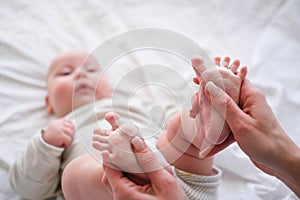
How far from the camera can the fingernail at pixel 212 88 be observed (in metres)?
0.64

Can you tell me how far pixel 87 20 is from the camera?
1.28m

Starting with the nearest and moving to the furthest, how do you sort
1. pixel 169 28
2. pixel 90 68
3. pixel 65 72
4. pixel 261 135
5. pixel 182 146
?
pixel 261 135, pixel 182 146, pixel 90 68, pixel 65 72, pixel 169 28

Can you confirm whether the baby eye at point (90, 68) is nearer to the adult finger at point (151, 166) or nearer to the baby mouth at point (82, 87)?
the baby mouth at point (82, 87)

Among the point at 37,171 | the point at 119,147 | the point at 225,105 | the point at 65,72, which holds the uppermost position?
the point at 225,105

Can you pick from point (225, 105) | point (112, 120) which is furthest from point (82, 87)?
point (225, 105)

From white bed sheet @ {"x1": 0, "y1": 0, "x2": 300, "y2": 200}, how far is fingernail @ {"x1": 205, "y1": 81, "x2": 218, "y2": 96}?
0.18 meters

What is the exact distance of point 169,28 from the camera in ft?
4.02

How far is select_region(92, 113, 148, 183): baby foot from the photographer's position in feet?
2.10

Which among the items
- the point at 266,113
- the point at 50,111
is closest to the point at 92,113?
the point at 50,111

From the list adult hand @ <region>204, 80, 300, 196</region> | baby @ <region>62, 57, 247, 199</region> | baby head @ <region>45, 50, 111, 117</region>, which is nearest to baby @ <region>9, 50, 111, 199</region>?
baby head @ <region>45, 50, 111, 117</region>

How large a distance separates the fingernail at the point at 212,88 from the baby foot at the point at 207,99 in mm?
16

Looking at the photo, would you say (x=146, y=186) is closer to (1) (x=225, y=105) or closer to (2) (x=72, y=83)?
(1) (x=225, y=105)

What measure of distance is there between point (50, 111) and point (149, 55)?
0.33m

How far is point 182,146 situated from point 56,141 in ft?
1.06
